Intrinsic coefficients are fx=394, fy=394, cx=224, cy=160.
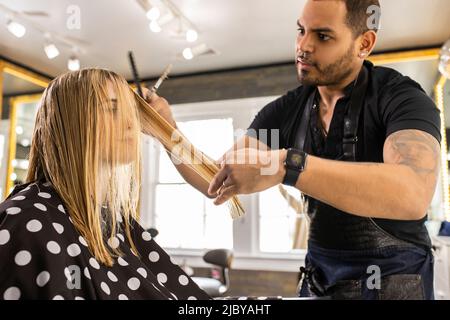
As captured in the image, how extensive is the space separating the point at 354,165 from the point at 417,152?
0.16 meters

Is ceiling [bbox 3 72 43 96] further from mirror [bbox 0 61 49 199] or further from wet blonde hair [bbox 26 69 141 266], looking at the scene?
wet blonde hair [bbox 26 69 141 266]

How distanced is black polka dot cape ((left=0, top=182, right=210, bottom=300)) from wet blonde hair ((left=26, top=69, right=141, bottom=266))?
1.5 inches

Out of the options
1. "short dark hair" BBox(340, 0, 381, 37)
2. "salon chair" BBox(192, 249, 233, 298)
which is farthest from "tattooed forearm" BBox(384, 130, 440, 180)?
"salon chair" BBox(192, 249, 233, 298)

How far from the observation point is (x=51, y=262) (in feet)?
2.75

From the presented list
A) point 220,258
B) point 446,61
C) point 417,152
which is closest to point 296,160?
point 417,152

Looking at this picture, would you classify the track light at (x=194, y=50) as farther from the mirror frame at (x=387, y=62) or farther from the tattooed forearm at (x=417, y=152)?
the tattooed forearm at (x=417, y=152)

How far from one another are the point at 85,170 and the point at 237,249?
10.9ft

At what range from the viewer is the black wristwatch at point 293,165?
805 mm

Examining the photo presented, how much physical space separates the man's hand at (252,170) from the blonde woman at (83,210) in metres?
0.37

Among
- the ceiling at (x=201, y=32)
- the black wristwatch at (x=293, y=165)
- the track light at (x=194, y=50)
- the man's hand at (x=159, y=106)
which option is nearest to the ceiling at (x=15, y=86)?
the ceiling at (x=201, y=32)

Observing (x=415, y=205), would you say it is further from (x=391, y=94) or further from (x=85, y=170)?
(x=85, y=170)

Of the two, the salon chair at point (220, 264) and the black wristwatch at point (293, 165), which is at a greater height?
the black wristwatch at point (293, 165)

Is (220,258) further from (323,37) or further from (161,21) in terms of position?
(323,37)

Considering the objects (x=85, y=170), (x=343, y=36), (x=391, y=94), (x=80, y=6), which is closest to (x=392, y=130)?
(x=391, y=94)
